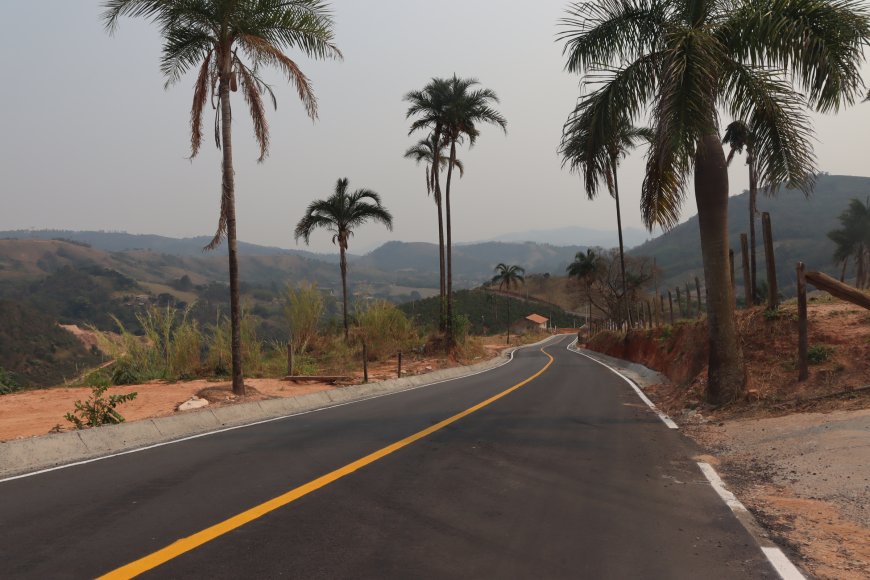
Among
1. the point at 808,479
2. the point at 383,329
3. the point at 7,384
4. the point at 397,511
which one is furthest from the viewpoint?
the point at 383,329

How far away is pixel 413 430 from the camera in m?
10.2

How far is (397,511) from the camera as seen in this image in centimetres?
546

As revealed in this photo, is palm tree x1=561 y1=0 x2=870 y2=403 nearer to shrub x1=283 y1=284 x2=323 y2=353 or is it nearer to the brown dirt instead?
the brown dirt

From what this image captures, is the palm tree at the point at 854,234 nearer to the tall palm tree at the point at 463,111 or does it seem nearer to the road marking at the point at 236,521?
the tall palm tree at the point at 463,111

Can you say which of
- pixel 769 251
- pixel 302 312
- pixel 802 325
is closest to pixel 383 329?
pixel 302 312

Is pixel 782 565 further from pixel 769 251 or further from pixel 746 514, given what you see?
pixel 769 251

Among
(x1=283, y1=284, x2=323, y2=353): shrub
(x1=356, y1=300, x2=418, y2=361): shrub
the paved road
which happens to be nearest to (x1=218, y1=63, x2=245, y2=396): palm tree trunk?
the paved road

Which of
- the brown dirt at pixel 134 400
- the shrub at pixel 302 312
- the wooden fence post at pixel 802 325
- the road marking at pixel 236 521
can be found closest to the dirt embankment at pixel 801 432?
the wooden fence post at pixel 802 325

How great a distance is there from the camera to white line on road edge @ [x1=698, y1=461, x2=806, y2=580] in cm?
411

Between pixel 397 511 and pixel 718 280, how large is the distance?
8.77m

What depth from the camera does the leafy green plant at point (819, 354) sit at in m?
11.5

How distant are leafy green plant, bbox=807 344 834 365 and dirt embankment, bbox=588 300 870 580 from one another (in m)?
0.02

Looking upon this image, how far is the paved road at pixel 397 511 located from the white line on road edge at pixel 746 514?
0.09 meters

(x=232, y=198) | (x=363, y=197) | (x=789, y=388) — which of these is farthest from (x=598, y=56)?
(x=363, y=197)
